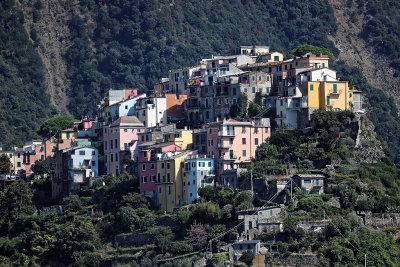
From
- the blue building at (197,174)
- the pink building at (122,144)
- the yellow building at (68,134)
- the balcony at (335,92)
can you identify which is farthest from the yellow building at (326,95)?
the yellow building at (68,134)

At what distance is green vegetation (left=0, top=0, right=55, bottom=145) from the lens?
16500cm

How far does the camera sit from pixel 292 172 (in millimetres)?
97750

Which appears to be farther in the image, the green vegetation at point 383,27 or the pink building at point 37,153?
the green vegetation at point 383,27

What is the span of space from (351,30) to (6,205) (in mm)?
93081

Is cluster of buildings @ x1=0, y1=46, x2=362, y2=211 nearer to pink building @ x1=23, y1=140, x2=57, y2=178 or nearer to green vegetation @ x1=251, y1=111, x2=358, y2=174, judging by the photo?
pink building @ x1=23, y1=140, x2=57, y2=178

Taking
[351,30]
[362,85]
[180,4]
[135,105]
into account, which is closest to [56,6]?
[180,4]

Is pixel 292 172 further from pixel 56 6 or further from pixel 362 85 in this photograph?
pixel 56 6

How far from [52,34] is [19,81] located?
17198 millimetres

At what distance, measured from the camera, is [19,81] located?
17862cm

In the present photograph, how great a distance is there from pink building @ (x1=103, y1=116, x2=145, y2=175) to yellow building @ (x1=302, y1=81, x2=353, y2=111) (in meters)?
15.9

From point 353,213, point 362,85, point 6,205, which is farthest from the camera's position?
point 362,85

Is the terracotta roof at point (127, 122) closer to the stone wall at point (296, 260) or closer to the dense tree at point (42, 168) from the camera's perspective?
the dense tree at point (42, 168)

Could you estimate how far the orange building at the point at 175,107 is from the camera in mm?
114688

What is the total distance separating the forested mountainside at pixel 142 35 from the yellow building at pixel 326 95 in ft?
222
